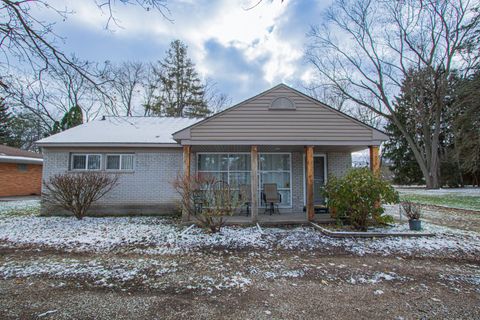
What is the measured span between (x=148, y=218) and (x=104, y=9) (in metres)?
7.33

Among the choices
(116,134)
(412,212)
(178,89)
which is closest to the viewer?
(412,212)

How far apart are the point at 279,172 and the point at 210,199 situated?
4063mm

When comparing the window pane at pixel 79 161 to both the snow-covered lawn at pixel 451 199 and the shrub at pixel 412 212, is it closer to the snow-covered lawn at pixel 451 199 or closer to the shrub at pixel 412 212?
the shrub at pixel 412 212

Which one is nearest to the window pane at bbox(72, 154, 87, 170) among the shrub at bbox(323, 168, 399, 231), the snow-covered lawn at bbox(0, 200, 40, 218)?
the snow-covered lawn at bbox(0, 200, 40, 218)

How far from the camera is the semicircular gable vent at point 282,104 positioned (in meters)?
8.36

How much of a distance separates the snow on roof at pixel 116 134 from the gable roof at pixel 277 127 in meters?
2.58

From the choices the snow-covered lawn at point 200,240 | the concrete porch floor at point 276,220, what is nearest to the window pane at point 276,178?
the concrete porch floor at point 276,220

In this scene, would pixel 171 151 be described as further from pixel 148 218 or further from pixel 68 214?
pixel 68 214

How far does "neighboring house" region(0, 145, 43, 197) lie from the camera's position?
55.3 ft

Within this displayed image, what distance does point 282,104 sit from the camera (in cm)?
840

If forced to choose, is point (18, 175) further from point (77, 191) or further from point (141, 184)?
point (141, 184)

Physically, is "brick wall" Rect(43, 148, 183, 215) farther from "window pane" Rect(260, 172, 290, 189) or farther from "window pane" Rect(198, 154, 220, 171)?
"window pane" Rect(260, 172, 290, 189)

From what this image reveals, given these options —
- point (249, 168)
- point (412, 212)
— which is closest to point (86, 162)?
point (249, 168)

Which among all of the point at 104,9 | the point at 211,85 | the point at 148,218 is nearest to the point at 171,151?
the point at 148,218
